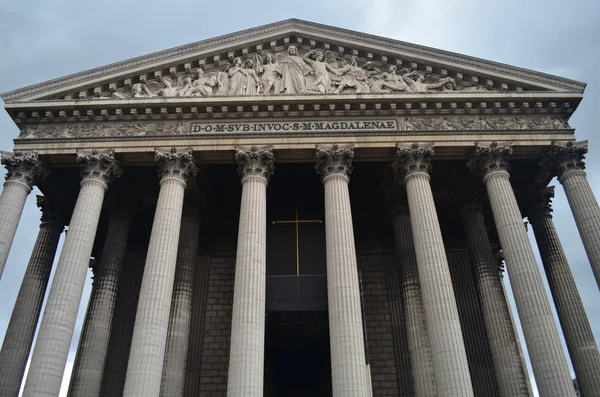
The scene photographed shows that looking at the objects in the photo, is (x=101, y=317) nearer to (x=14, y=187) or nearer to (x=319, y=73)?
(x=14, y=187)

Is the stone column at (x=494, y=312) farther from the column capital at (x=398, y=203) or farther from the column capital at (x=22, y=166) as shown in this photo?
the column capital at (x=22, y=166)

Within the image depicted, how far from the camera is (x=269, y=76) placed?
22.8m

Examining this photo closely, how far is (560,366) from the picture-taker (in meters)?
16.4

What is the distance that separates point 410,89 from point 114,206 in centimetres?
1441

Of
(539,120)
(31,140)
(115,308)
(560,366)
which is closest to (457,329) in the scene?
Result: (560,366)

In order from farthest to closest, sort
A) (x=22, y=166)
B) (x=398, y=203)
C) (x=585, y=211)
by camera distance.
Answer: (x=398, y=203) → (x=22, y=166) → (x=585, y=211)

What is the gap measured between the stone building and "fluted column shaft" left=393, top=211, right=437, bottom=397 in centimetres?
8

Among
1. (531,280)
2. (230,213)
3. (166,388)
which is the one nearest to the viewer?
(531,280)

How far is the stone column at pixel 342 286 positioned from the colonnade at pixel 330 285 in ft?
A: 0.14

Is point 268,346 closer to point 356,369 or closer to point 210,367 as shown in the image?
point 210,367

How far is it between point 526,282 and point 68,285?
15944 millimetres

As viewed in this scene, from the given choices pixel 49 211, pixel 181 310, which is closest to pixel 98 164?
pixel 49 211

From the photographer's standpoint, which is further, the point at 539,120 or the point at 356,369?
the point at 539,120

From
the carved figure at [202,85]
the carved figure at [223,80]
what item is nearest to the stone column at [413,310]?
the carved figure at [223,80]
